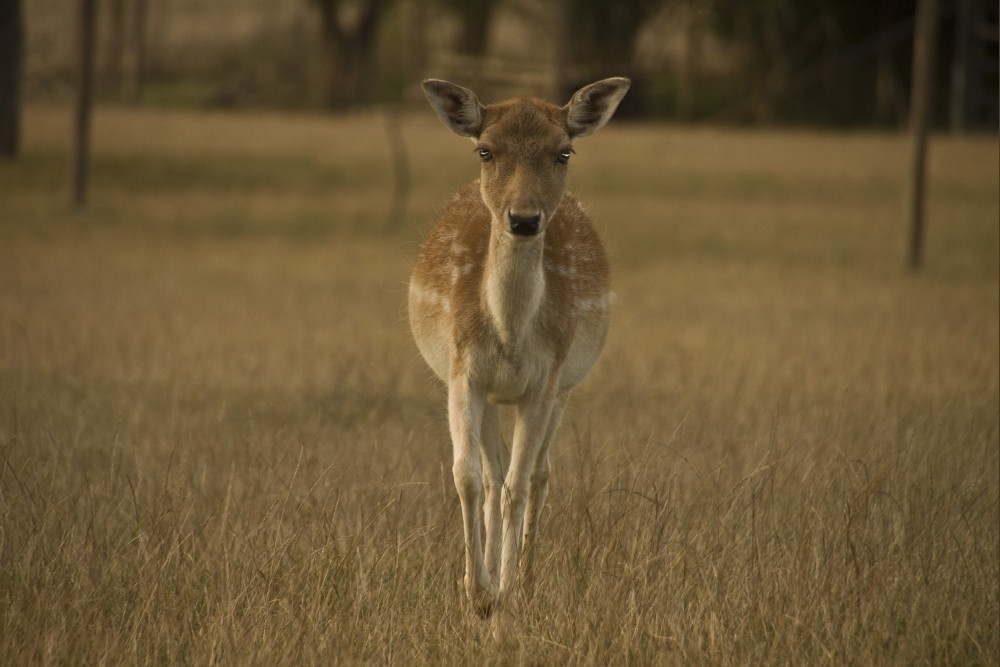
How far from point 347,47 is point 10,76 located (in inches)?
607

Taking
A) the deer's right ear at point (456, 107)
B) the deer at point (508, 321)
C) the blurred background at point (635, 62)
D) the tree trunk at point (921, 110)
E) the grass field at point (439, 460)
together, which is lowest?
the grass field at point (439, 460)

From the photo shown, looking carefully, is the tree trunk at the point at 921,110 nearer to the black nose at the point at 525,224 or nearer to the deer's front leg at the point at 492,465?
the deer's front leg at the point at 492,465

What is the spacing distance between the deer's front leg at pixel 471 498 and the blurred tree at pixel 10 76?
20.7 metres

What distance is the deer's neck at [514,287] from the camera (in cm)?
573

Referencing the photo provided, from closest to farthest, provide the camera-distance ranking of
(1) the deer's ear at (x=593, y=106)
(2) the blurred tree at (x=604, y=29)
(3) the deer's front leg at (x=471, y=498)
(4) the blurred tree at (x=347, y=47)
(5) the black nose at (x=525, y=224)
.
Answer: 1. (5) the black nose at (x=525, y=224)
2. (3) the deer's front leg at (x=471, y=498)
3. (1) the deer's ear at (x=593, y=106)
4. (2) the blurred tree at (x=604, y=29)
5. (4) the blurred tree at (x=347, y=47)

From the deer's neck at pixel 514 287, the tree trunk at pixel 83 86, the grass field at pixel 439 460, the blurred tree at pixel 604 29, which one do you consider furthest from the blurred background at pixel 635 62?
the deer's neck at pixel 514 287

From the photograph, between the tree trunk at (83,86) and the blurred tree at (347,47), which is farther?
the blurred tree at (347,47)

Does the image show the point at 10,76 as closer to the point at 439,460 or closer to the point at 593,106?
the point at 439,460

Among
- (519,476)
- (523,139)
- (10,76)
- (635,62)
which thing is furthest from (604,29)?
(519,476)

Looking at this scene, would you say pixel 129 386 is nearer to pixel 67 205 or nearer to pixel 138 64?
pixel 67 205

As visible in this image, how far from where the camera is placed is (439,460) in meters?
7.36

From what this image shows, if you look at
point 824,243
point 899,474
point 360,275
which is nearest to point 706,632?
point 899,474

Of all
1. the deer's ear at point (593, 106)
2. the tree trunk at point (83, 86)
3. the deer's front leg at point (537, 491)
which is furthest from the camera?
the tree trunk at point (83, 86)

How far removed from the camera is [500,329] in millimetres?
5785
